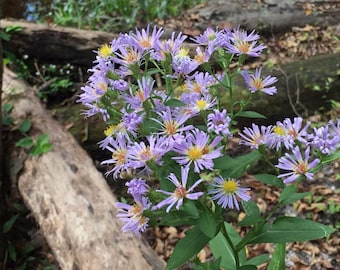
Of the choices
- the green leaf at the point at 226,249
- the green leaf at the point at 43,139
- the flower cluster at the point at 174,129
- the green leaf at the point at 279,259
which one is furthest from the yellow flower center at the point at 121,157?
the green leaf at the point at 43,139

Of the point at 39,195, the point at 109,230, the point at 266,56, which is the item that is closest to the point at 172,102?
the point at 109,230

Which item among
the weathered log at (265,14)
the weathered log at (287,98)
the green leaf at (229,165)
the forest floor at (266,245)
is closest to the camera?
the green leaf at (229,165)

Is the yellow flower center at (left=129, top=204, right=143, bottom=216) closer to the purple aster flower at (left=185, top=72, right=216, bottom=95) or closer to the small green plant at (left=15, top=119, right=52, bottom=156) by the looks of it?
the purple aster flower at (left=185, top=72, right=216, bottom=95)

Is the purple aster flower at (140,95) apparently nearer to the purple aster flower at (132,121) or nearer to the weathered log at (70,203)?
the purple aster flower at (132,121)

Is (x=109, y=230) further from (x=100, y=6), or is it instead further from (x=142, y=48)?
(x=100, y=6)

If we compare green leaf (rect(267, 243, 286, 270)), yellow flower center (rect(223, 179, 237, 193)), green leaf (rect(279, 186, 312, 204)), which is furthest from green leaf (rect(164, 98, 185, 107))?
green leaf (rect(267, 243, 286, 270))
